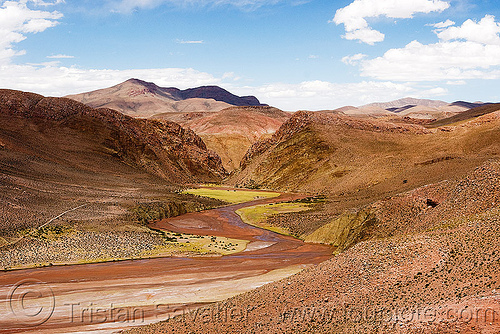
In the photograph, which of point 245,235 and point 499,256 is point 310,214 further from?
point 499,256

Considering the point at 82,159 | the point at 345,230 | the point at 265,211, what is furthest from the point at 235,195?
the point at 345,230

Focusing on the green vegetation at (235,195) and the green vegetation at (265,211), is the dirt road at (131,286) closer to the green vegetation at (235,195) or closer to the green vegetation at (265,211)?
the green vegetation at (265,211)

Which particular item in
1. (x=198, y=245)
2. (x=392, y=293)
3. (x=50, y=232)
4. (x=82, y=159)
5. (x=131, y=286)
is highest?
(x=82, y=159)

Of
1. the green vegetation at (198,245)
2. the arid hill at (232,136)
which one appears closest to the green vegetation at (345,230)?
the green vegetation at (198,245)

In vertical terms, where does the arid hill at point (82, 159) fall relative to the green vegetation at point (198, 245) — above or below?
above

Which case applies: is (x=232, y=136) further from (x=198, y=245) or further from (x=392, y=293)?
(x=392, y=293)
